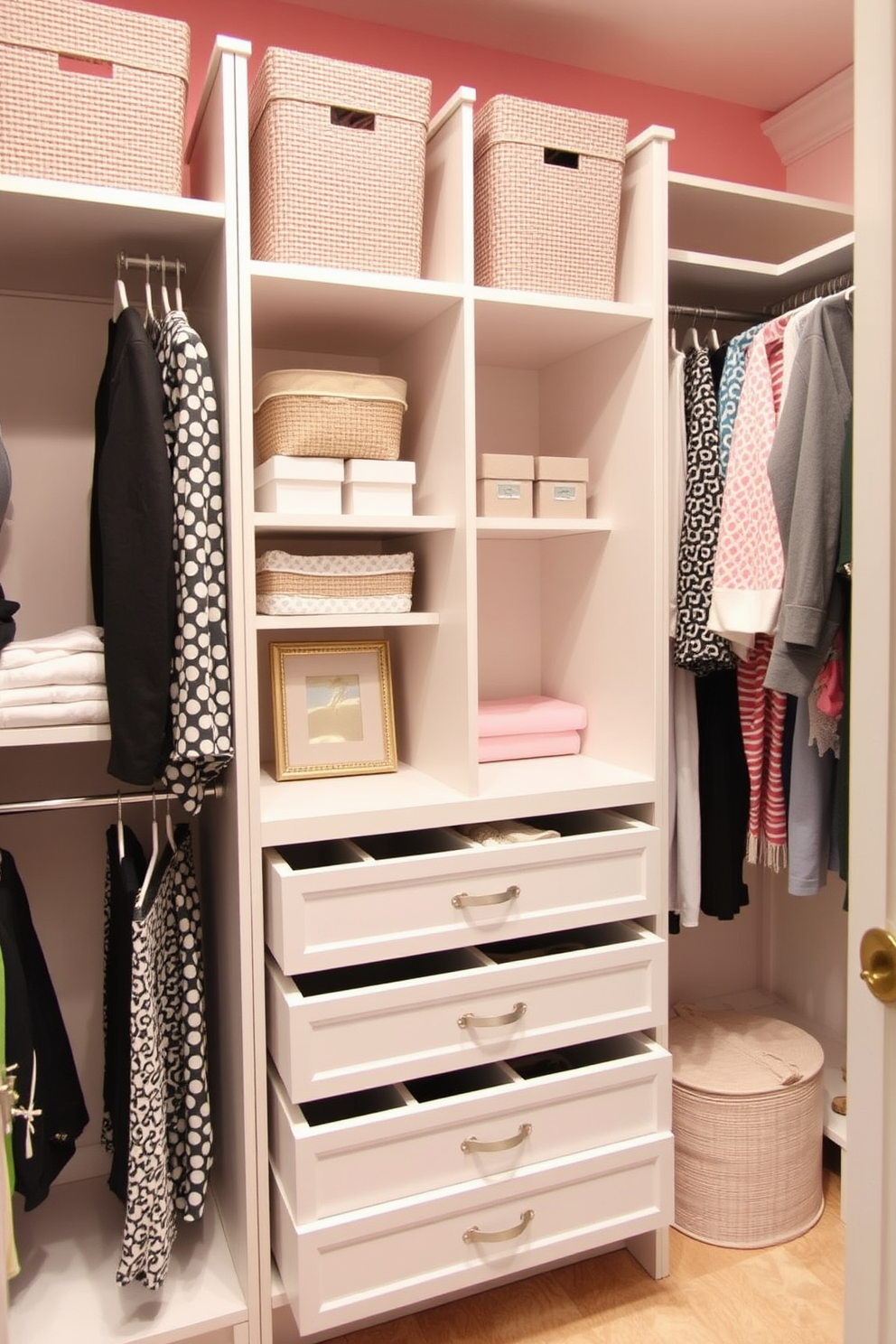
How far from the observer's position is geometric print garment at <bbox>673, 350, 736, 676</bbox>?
6.65 feet

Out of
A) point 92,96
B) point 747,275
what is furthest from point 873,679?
point 747,275

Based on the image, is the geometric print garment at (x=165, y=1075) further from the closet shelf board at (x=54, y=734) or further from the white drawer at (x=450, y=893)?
the closet shelf board at (x=54, y=734)

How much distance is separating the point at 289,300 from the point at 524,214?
0.46 m

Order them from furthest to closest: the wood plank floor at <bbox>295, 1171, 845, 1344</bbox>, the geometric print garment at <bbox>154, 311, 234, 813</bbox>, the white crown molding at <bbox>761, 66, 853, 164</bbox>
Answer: the white crown molding at <bbox>761, 66, 853, 164</bbox>
the wood plank floor at <bbox>295, 1171, 845, 1344</bbox>
the geometric print garment at <bbox>154, 311, 234, 813</bbox>

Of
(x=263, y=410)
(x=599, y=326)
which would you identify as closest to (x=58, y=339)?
(x=263, y=410)

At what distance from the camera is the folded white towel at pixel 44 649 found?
1.64 metres

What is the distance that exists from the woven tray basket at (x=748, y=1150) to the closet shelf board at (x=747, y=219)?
1.79 metres

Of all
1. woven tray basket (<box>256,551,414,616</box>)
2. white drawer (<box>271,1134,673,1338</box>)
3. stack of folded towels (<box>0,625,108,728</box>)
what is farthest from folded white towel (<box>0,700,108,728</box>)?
white drawer (<box>271,1134,673,1338</box>)

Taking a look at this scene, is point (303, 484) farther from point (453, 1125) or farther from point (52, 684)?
point (453, 1125)

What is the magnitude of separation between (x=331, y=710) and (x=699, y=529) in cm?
82

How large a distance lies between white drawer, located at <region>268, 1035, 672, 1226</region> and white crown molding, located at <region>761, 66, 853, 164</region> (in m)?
2.19

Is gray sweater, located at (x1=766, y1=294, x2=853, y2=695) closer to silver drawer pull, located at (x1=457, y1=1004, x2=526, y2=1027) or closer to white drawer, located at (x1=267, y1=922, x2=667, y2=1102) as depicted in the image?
white drawer, located at (x1=267, y1=922, x2=667, y2=1102)

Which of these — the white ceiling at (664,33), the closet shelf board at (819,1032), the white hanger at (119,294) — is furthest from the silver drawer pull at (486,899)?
the white ceiling at (664,33)

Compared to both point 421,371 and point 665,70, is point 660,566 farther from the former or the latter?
point 665,70
